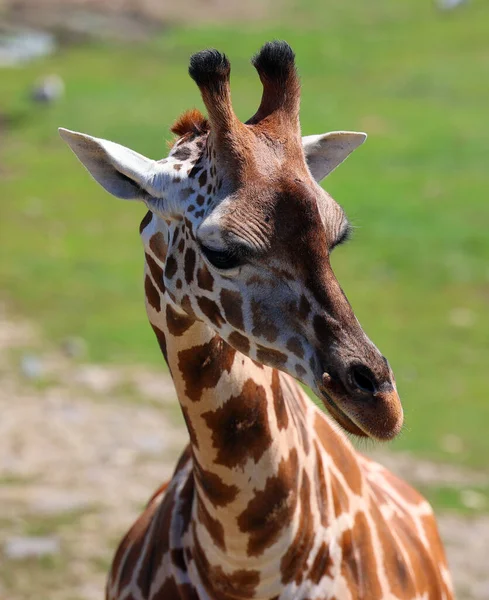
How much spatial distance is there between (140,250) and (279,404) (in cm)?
813

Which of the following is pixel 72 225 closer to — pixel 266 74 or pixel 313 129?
pixel 313 129

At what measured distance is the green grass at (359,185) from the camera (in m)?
9.07

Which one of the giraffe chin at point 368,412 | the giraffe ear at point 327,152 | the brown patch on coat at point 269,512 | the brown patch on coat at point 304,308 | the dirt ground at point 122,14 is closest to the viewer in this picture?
the giraffe chin at point 368,412

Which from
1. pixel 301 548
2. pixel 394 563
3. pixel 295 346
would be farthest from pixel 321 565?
pixel 295 346

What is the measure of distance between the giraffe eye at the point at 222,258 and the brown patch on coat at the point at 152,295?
0.33m

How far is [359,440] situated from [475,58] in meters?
16.8

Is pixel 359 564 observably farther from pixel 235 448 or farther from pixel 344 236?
pixel 344 236

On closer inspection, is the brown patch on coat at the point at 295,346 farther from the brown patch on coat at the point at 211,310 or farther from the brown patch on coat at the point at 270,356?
the brown patch on coat at the point at 211,310

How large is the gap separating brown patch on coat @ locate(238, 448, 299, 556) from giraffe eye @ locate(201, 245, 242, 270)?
622mm

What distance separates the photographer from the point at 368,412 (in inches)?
105

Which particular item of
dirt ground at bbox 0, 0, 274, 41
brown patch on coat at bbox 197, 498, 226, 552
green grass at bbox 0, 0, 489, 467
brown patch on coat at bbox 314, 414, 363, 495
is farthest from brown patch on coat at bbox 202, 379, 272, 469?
dirt ground at bbox 0, 0, 274, 41

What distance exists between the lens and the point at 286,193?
283 cm

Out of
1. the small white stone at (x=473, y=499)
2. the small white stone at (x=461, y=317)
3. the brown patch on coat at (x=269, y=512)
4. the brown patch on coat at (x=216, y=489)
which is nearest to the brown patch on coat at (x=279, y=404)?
the brown patch on coat at (x=269, y=512)

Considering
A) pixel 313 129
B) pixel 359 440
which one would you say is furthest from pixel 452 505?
pixel 313 129
